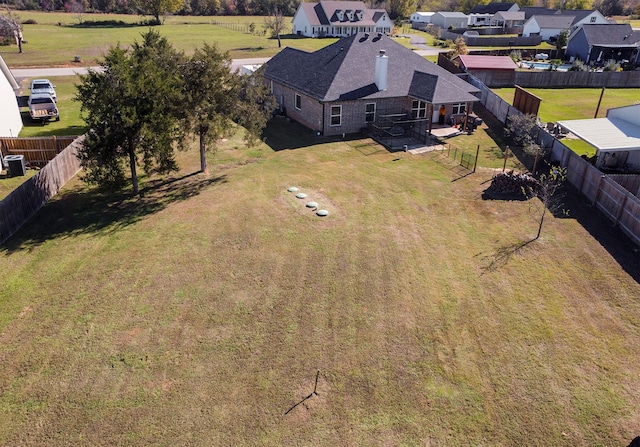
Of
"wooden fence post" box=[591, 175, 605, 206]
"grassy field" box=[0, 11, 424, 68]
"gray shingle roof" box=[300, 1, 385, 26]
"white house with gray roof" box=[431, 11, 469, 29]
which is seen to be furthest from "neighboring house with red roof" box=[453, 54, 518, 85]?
"white house with gray roof" box=[431, 11, 469, 29]

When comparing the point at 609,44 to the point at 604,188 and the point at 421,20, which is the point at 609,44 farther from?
the point at 421,20

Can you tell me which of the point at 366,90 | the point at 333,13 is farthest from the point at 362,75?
the point at 333,13

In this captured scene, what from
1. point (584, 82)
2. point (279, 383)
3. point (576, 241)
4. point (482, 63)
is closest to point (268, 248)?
point (279, 383)

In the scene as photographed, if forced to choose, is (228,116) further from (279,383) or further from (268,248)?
(279,383)

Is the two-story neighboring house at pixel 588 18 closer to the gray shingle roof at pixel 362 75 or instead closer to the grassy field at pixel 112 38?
the grassy field at pixel 112 38

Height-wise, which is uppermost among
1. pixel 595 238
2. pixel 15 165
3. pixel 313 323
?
pixel 15 165

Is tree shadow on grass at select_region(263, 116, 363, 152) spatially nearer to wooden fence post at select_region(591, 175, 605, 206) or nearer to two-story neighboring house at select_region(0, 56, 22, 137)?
wooden fence post at select_region(591, 175, 605, 206)

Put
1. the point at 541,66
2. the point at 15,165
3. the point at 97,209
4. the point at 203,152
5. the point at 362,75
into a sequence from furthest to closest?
the point at 541,66 → the point at 362,75 → the point at 203,152 → the point at 15,165 → the point at 97,209
